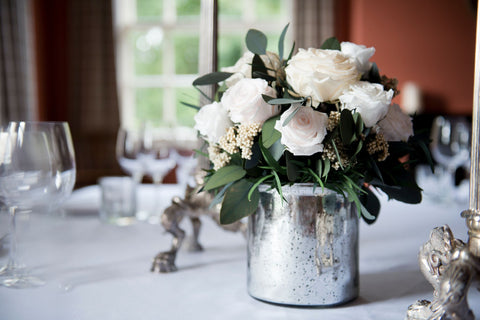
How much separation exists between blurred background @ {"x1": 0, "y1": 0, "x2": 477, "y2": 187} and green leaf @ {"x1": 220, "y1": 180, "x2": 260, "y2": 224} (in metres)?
3.72

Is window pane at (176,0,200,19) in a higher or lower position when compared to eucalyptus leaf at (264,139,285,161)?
higher

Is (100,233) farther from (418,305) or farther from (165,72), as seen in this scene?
(165,72)

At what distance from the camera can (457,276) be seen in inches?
17.0

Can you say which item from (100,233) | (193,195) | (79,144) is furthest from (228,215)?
(79,144)

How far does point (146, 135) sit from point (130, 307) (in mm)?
694

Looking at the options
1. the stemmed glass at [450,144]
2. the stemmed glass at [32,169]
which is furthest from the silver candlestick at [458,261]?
the stemmed glass at [450,144]

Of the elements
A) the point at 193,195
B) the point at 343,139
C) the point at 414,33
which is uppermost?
the point at 414,33

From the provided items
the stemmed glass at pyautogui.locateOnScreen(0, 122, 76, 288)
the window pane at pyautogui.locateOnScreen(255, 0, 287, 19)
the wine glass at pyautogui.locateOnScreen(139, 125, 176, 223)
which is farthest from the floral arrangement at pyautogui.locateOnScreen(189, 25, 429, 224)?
the window pane at pyautogui.locateOnScreen(255, 0, 287, 19)

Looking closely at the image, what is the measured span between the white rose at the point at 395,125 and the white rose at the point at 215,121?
195 millimetres

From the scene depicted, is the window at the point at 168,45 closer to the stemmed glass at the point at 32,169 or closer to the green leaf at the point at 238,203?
the stemmed glass at the point at 32,169

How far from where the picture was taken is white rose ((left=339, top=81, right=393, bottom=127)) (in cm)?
53

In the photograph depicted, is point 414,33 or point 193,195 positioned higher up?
point 414,33

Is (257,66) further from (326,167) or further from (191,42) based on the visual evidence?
(191,42)

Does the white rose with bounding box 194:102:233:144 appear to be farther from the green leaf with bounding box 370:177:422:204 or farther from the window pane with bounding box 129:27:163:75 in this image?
the window pane with bounding box 129:27:163:75
